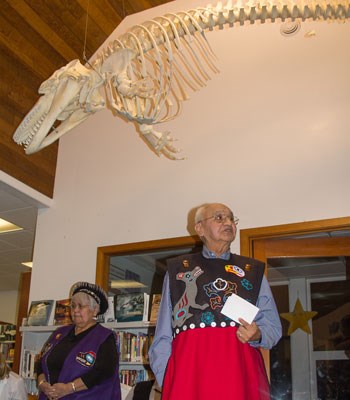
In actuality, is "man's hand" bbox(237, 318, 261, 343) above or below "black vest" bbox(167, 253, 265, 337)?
below

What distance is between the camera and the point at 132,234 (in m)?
4.51

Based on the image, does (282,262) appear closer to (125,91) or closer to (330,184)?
(330,184)

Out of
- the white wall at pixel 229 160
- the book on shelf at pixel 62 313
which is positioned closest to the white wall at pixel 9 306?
the white wall at pixel 229 160

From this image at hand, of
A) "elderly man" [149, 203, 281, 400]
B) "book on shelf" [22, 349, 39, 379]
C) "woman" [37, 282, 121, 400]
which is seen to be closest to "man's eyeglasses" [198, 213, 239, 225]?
"elderly man" [149, 203, 281, 400]

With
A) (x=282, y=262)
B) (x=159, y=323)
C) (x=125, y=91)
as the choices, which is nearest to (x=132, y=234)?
(x=282, y=262)

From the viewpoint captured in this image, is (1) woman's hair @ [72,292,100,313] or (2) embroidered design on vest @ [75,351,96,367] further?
(1) woman's hair @ [72,292,100,313]

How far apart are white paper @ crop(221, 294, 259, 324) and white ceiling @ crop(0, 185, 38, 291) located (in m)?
3.21

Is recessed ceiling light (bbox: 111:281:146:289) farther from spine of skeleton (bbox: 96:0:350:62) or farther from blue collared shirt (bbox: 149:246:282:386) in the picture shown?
blue collared shirt (bbox: 149:246:282:386)

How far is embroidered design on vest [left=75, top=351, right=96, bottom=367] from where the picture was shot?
9.57 feet

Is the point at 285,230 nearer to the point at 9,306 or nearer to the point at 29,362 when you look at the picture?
the point at 29,362

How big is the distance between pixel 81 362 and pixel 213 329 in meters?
1.20

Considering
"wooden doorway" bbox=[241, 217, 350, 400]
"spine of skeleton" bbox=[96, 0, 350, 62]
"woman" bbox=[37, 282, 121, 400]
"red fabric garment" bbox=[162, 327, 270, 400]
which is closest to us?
"red fabric garment" bbox=[162, 327, 270, 400]

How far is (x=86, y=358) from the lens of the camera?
2.93m

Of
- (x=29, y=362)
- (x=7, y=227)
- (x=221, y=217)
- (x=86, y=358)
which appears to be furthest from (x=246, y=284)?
(x=7, y=227)
